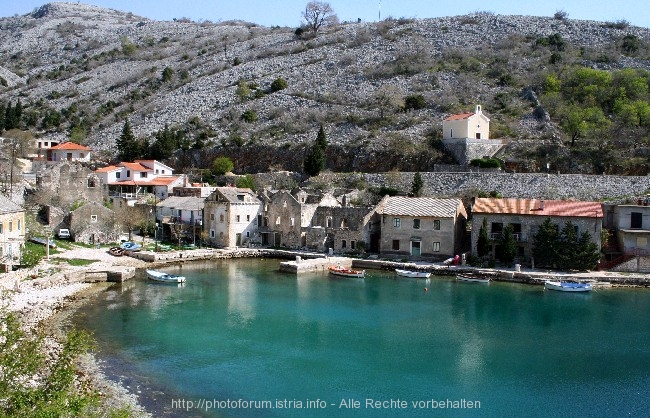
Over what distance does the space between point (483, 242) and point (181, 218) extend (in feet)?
75.7

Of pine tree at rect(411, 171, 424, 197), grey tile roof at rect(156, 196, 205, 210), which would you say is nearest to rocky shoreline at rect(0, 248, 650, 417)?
grey tile roof at rect(156, 196, 205, 210)

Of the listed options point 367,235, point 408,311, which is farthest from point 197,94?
point 408,311

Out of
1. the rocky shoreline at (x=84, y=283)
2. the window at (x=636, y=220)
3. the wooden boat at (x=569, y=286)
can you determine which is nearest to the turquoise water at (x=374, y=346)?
the wooden boat at (x=569, y=286)

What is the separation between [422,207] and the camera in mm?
44062

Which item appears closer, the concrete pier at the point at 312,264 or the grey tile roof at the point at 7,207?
the grey tile roof at the point at 7,207

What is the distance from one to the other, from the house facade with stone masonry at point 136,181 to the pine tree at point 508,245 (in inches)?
1149

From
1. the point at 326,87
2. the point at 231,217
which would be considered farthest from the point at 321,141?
the point at 326,87

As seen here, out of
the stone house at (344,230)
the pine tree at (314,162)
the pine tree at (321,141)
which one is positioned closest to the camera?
the stone house at (344,230)

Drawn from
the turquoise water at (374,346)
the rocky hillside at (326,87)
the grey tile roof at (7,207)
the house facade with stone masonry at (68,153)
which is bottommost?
the turquoise water at (374,346)

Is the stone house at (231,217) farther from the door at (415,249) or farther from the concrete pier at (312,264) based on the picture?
the door at (415,249)

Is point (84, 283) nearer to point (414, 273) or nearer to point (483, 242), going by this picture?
point (414, 273)

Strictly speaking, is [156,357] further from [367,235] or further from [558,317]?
[367,235]

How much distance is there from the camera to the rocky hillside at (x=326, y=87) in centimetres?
6412

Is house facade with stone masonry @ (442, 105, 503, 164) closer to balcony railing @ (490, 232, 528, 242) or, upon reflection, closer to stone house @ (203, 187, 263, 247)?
balcony railing @ (490, 232, 528, 242)
